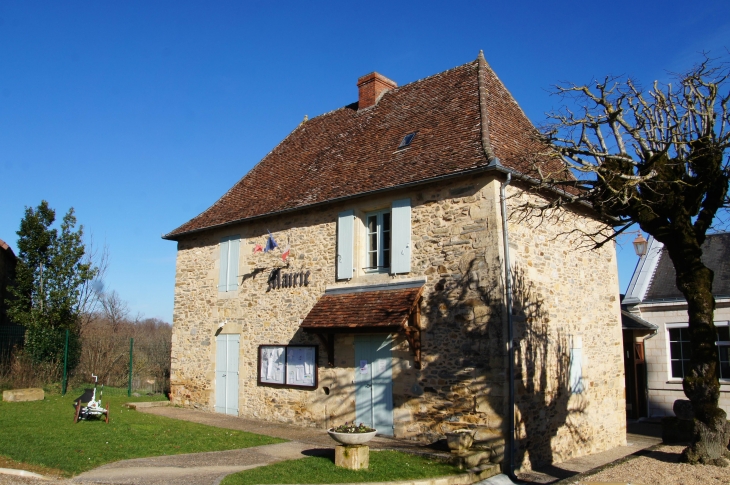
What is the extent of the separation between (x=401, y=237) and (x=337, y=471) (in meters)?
4.44

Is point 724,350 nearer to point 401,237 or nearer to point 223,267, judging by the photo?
point 401,237

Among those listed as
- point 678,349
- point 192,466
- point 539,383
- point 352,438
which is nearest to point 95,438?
point 192,466

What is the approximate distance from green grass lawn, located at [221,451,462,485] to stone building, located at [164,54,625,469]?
1.31 metres

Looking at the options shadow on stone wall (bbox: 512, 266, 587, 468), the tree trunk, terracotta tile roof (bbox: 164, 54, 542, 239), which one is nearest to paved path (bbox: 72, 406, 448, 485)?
shadow on stone wall (bbox: 512, 266, 587, 468)

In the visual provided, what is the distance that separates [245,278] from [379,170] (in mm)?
4367

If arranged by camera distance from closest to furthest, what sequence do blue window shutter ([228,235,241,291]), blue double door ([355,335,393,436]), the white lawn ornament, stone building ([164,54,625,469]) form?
1. stone building ([164,54,625,469])
2. blue double door ([355,335,393,436])
3. the white lawn ornament
4. blue window shutter ([228,235,241,291])

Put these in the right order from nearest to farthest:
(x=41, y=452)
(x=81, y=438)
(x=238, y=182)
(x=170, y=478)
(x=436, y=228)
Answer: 1. (x=170, y=478)
2. (x=41, y=452)
3. (x=81, y=438)
4. (x=436, y=228)
5. (x=238, y=182)

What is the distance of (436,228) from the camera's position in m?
10.4

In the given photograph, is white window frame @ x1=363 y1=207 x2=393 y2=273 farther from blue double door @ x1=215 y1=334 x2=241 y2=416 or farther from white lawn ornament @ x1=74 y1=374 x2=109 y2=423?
white lawn ornament @ x1=74 y1=374 x2=109 y2=423

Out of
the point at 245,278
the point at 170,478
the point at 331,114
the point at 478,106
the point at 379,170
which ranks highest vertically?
the point at 331,114

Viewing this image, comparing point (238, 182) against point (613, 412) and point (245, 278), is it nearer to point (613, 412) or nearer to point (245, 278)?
point (245, 278)

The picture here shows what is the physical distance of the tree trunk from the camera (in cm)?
742

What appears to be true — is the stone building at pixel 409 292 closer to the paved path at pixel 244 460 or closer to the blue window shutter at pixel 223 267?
the blue window shutter at pixel 223 267

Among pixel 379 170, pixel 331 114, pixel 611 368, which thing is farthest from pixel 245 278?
pixel 611 368
